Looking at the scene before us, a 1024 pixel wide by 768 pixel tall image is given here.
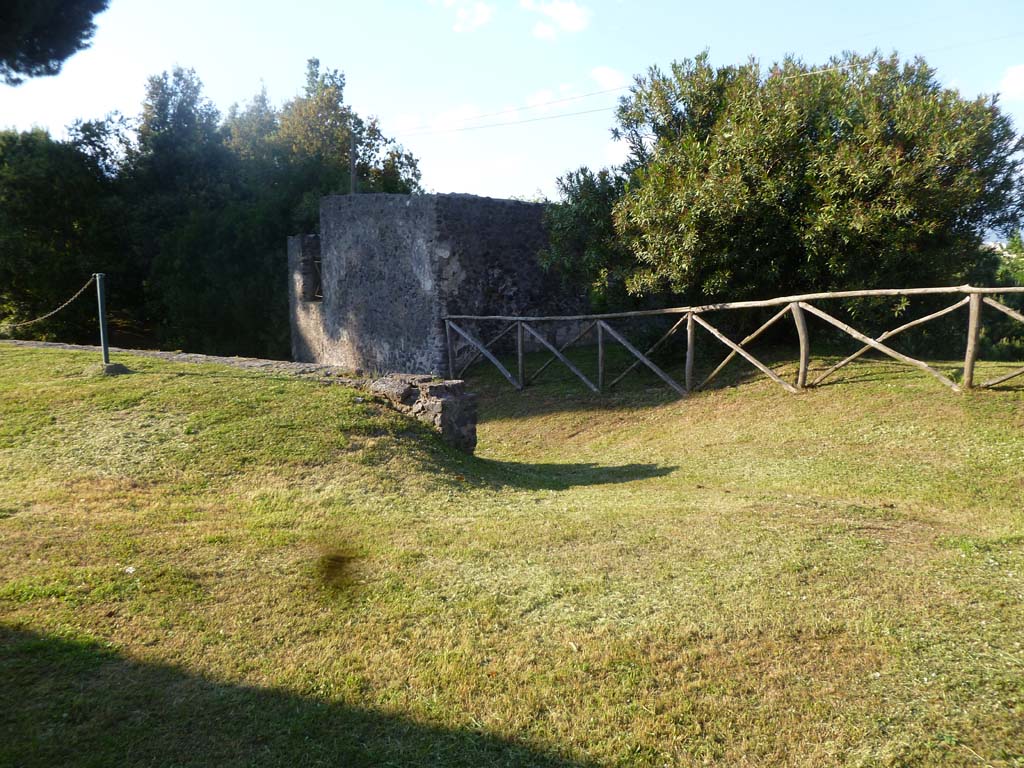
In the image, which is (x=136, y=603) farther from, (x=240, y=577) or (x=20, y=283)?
(x=20, y=283)

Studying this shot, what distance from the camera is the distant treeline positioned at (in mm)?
18781

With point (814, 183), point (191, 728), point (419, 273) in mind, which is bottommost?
point (191, 728)

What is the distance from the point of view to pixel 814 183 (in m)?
9.98

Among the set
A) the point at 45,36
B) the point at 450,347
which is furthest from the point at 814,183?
the point at 45,36

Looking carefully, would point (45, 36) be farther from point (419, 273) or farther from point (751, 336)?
point (751, 336)

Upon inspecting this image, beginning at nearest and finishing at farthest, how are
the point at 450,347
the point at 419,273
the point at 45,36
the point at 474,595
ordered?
the point at 474,595 → the point at 45,36 → the point at 450,347 → the point at 419,273

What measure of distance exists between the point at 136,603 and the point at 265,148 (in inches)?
838

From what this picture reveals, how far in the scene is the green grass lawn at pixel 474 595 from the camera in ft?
9.36

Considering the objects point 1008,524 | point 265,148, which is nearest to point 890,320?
point 1008,524

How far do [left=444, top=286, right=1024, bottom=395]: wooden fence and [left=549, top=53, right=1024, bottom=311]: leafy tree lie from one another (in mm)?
607

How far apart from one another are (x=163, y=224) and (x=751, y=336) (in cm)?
1642

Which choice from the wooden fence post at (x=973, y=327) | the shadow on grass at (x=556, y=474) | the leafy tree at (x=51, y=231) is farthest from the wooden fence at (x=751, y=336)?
the leafy tree at (x=51, y=231)

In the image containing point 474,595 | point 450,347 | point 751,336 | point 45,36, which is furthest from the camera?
point 450,347

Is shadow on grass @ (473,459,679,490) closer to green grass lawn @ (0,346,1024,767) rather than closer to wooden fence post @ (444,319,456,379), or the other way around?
green grass lawn @ (0,346,1024,767)
